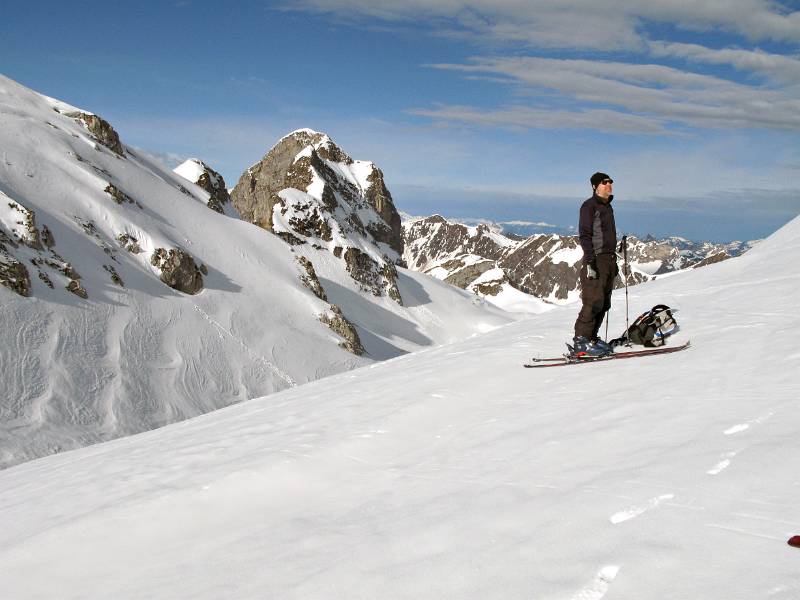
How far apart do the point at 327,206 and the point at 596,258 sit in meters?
93.8

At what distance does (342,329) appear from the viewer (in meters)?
58.0

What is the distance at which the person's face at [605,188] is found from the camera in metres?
10.4

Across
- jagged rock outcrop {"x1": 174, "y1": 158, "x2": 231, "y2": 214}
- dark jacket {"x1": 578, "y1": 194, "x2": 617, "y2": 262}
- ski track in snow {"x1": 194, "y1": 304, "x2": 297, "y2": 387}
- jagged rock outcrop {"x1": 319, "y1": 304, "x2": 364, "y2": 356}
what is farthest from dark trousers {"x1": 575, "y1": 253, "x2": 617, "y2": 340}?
jagged rock outcrop {"x1": 174, "y1": 158, "x2": 231, "y2": 214}

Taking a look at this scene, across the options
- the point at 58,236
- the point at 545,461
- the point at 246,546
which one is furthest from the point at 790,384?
the point at 58,236

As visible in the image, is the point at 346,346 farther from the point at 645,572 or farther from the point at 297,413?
the point at 645,572

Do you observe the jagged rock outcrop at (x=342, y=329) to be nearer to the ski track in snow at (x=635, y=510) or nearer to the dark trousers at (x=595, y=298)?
the dark trousers at (x=595, y=298)

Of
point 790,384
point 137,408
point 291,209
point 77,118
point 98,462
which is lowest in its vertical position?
point 137,408

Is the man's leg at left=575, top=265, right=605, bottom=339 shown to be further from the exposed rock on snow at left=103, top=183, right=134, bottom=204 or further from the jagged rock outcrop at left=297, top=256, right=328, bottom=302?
the jagged rock outcrop at left=297, top=256, right=328, bottom=302

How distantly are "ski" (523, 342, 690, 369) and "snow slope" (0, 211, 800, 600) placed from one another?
244mm

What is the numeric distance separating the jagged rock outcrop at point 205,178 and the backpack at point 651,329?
72.1 meters

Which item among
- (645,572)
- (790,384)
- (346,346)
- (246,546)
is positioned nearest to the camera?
(645,572)

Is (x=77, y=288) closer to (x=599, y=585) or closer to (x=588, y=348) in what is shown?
(x=588, y=348)

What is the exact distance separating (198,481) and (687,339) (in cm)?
819

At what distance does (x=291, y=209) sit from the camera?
91.2 meters
